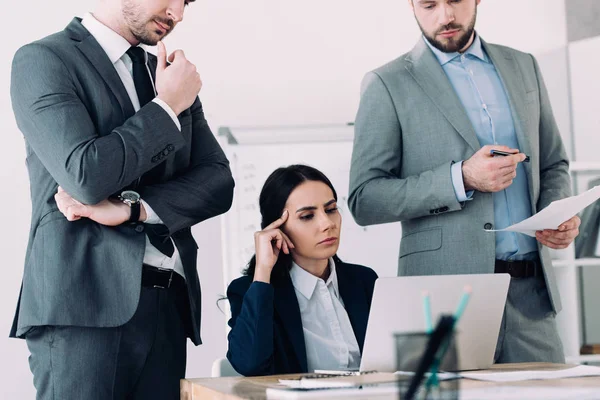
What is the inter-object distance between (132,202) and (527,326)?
1123mm

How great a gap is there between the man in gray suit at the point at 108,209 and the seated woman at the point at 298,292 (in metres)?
0.17

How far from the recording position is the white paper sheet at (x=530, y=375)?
1.61 meters

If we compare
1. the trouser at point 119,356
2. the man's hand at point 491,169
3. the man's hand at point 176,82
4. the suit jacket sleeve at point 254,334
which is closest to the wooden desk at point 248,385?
the trouser at point 119,356

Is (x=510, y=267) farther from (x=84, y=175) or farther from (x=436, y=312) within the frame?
(x=84, y=175)

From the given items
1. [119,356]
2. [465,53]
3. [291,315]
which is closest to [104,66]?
[119,356]

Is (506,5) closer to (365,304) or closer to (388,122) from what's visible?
(388,122)

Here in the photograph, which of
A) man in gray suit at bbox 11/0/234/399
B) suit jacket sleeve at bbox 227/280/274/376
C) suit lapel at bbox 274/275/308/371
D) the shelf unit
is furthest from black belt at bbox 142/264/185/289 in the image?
the shelf unit

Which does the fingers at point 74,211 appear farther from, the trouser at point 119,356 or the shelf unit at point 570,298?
the shelf unit at point 570,298

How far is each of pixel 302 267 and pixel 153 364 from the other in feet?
2.00

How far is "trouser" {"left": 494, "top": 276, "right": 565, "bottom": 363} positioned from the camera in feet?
7.55

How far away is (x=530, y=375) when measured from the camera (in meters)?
1.66

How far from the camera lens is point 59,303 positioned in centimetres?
183

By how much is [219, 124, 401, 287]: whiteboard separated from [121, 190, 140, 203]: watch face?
1.71m

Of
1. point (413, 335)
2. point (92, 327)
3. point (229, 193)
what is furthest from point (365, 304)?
point (413, 335)
